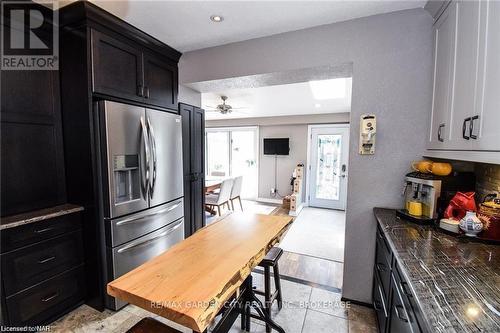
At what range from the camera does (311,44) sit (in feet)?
6.46

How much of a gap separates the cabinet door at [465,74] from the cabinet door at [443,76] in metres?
0.06

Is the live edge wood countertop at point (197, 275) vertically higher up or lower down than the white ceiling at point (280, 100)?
lower down

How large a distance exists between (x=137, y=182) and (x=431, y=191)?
7.65 feet

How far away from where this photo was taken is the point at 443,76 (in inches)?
58.9

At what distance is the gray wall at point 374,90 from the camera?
68.3 inches

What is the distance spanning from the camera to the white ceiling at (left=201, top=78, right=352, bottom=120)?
352 centimetres

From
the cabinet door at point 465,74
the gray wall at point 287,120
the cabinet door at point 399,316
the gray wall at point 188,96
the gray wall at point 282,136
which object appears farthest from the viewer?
the gray wall at point 282,136

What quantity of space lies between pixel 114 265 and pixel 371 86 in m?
2.60

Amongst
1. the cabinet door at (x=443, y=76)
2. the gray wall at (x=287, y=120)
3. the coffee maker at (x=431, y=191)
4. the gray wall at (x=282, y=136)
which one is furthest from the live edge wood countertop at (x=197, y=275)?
the gray wall at (x=282, y=136)

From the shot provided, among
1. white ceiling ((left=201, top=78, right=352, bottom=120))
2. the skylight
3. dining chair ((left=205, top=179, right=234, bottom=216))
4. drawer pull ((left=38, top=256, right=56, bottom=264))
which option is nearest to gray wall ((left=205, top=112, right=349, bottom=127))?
white ceiling ((left=201, top=78, right=352, bottom=120))

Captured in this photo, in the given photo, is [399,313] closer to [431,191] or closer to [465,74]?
[431,191]

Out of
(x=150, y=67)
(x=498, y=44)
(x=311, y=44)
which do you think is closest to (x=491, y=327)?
(x=498, y=44)
